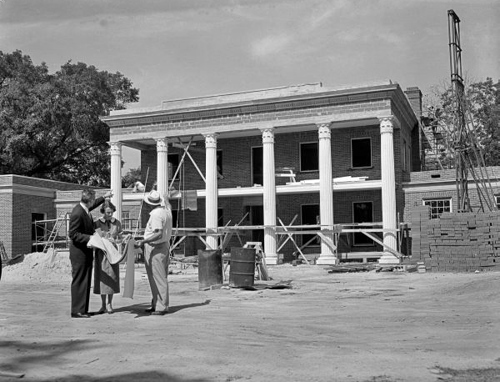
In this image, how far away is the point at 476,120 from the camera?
1647 inches

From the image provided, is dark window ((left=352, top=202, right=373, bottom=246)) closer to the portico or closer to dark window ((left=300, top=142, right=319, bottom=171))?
the portico

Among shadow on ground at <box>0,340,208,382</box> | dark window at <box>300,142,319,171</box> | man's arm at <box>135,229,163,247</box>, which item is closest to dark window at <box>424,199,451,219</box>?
dark window at <box>300,142,319,171</box>

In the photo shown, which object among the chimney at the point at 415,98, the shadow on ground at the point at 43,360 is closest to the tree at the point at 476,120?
the chimney at the point at 415,98

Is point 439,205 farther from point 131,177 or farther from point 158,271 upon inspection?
point 131,177

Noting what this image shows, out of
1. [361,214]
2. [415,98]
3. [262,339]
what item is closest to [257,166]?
[361,214]

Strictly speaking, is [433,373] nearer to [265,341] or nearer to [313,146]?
[265,341]

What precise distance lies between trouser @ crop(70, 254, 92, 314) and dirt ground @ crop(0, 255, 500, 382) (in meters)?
0.24

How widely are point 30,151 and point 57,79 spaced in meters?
5.29

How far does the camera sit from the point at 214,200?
31547 mm

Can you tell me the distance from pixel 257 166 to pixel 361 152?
537 centimetres

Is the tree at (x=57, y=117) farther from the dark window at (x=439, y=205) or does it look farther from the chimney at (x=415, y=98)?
the dark window at (x=439, y=205)

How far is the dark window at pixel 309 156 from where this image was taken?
32.8 metres

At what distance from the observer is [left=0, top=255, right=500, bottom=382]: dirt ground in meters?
5.97

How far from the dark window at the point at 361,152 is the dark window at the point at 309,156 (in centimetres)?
184
